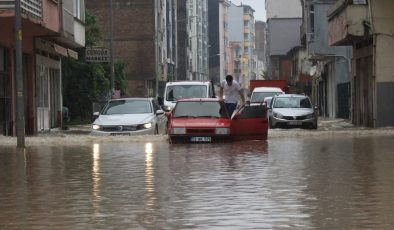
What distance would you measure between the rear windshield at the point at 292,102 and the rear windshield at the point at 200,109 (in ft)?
43.8

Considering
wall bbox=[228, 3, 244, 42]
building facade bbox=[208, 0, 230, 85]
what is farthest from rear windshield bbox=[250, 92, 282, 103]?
wall bbox=[228, 3, 244, 42]

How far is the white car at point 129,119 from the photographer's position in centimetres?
2617

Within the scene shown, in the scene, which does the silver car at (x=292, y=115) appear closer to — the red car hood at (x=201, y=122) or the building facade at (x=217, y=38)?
the red car hood at (x=201, y=122)

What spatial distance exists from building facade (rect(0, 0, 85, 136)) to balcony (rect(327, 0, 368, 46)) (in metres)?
10.8

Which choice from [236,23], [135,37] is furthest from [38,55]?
[236,23]

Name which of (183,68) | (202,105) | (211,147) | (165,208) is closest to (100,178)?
(165,208)

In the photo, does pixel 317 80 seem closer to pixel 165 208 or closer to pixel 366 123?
pixel 366 123

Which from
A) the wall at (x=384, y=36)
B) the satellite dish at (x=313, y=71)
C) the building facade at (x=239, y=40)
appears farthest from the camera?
the building facade at (x=239, y=40)

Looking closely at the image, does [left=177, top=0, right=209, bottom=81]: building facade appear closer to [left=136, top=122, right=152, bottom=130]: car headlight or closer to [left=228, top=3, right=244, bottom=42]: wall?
[left=228, top=3, right=244, bottom=42]: wall

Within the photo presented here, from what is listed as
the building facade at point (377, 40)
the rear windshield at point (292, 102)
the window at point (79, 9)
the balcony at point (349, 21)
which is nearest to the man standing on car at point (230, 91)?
the building facade at point (377, 40)

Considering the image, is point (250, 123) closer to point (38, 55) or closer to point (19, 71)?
point (19, 71)

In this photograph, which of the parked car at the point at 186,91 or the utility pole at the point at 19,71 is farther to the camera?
the parked car at the point at 186,91

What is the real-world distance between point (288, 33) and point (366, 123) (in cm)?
6453

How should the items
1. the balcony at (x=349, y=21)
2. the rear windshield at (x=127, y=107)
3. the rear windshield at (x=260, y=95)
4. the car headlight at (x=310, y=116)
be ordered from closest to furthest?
the rear windshield at (x=127, y=107) < the balcony at (x=349, y=21) < the car headlight at (x=310, y=116) < the rear windshield at (x=260, y=95)
